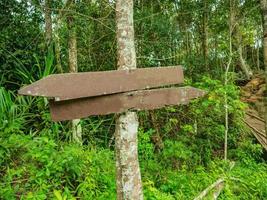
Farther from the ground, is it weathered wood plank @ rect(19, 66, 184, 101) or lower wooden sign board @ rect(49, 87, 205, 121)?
weathered wood plank @ rect(19, 66, 184, 101)

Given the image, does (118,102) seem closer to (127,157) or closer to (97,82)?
(97,82)

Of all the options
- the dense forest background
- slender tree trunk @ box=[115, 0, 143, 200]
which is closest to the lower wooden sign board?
slender tree trunk @ box=[115, 0, 143, 200]

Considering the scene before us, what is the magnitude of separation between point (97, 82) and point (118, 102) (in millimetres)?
204

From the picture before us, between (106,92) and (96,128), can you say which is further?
(96,128)

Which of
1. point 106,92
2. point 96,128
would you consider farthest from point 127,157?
point 96,128

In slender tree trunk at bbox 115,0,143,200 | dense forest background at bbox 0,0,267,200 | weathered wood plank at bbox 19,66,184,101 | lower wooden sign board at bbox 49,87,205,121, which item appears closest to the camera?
weathered wood plank at bbox 19,66,184,101

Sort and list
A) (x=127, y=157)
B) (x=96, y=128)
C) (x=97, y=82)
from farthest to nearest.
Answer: (x=96, y=128) → (x=127, y=157) → (x=97, y=82)

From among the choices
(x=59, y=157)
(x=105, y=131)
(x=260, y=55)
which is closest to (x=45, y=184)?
(x=59, y=157)

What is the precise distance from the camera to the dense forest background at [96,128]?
3756mm

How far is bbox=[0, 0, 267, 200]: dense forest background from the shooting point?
3.76 metres

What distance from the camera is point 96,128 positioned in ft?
17.4

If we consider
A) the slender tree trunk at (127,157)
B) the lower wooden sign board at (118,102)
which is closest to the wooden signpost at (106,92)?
the lower wooden sign board at (118,102)

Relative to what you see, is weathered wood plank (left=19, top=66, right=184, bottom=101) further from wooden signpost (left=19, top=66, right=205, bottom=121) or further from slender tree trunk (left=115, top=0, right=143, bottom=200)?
slender tree trunk (left=115, top=0, right=143, bottom=200)

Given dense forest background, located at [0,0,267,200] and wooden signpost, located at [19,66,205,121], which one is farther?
dense forest background, located at [0,0,267,200]
